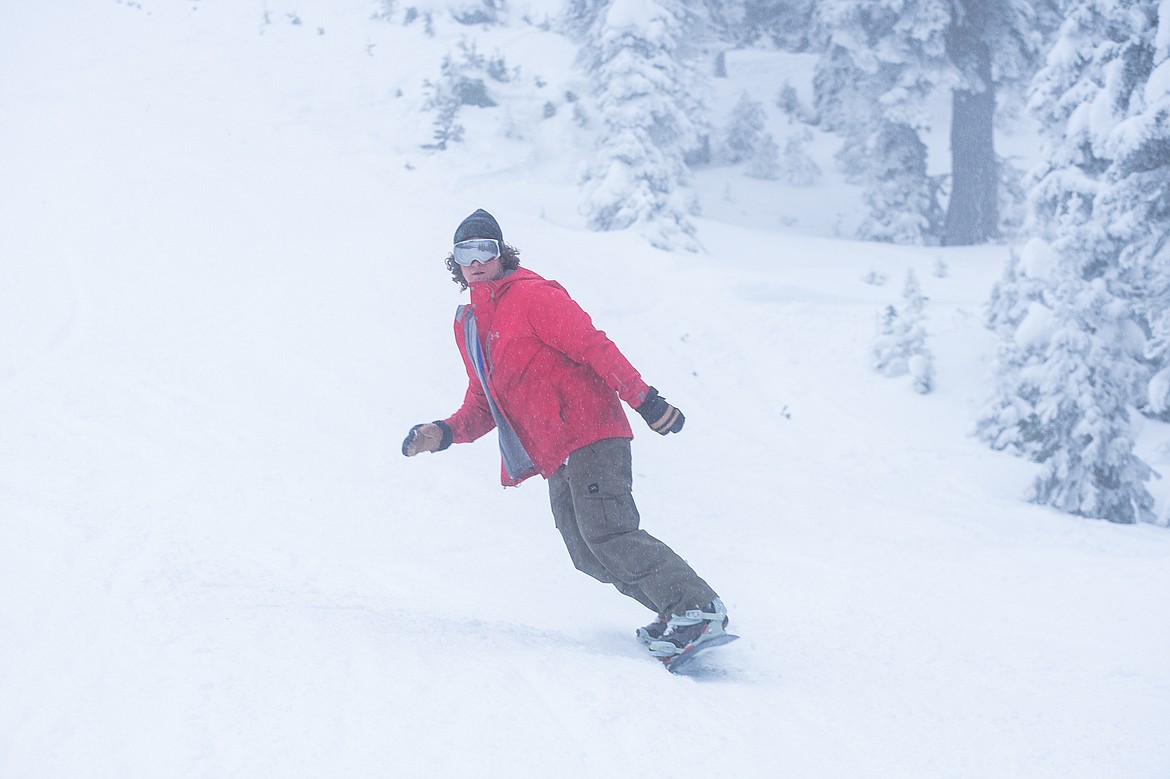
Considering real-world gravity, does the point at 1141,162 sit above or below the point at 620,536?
above

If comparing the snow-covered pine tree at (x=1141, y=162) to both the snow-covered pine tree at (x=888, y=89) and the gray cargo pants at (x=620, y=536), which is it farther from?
the snow-covered pine tree at (x=888, y=89)

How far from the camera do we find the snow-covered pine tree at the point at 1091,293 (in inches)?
298

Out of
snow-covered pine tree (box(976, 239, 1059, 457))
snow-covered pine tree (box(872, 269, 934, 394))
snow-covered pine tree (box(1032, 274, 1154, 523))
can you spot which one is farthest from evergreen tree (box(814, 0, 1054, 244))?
snow-covered pine tree (box(1032, 274, 1154, 523))

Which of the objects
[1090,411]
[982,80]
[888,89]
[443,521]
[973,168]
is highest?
[982,80]

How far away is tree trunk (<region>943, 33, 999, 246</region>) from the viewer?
1703 cm

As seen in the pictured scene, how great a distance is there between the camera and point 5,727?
236 centimetres

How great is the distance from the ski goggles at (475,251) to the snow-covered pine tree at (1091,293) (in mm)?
6345

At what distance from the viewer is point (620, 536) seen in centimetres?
342

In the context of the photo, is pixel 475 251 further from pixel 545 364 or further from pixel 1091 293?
pixel 1091 293

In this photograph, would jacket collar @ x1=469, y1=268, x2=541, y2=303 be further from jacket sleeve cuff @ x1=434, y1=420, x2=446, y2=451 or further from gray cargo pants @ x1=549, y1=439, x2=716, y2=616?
gray cargo pants @ x1=549, y1=439, x2=716, y2=616

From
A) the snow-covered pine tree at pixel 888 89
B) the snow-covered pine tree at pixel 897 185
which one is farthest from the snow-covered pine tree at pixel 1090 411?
the snow-covered pine tree at pixel 897 185

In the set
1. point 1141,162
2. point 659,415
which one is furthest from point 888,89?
point 659,415

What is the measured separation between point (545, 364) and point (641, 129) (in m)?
12.7

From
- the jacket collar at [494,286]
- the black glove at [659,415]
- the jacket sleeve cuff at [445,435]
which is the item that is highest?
the jacket collar at [494,286]
